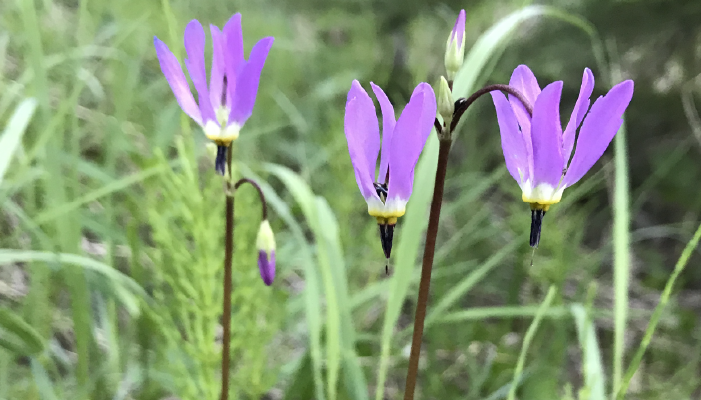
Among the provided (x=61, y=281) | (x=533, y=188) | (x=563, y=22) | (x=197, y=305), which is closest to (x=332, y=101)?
(x=563, y=22)

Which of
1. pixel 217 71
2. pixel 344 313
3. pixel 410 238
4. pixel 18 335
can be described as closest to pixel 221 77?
pixel 217 71

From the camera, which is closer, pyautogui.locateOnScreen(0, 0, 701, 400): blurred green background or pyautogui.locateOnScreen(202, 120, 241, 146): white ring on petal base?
pyautogui.locateOnScreen(202, 120, 241, 146): white ring on petal base

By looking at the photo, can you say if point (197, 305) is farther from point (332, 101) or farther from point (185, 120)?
point (332, 101)

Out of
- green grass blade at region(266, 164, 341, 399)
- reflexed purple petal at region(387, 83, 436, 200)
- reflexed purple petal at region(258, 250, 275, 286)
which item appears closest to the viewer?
reflexed purple petal at region(387, 83, 436, 200)

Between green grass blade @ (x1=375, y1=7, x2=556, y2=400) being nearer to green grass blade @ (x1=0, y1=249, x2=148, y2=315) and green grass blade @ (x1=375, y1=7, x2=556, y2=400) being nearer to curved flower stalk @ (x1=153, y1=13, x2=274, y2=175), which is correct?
curved flower stalk @ (x1=153, y1=13, x2=274, y2=175)

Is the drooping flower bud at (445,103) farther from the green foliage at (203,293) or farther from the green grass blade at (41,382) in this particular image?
the green grass blade at (41,382)

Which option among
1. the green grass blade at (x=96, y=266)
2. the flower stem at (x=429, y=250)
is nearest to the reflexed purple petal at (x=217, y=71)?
the flower stem at (x=429, y=250)

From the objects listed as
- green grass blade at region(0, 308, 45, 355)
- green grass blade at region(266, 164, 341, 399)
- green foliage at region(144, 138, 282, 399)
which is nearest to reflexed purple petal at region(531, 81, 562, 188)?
green grass blade at region(266, 164, 341, 399)
